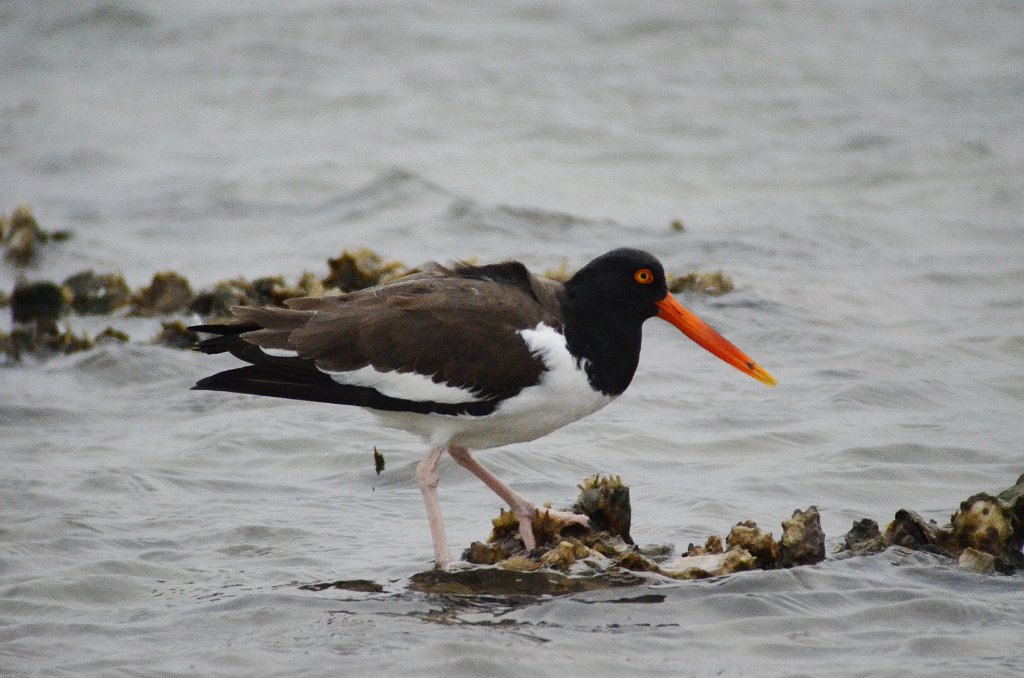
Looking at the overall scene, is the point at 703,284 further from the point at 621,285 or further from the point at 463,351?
the point at 463,351

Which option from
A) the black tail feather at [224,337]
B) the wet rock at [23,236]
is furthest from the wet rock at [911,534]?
the wet rock at [23,236]

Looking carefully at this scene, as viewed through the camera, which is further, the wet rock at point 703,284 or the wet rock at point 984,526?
the wet rock at point 703,284

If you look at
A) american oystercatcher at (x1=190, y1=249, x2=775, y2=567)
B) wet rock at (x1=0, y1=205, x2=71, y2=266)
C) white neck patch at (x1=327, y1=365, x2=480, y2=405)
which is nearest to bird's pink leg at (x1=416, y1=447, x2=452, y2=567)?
american oystercatcher at (x1=190, y1=249, x2=775, y2=567)

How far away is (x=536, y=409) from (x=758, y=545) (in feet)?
3.75

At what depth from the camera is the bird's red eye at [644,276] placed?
20.3 feet

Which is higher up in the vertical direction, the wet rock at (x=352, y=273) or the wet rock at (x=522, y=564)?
the wet rock at (x=352, y=273)

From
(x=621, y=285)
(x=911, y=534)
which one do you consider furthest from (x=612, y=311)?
(x=911, y=534)

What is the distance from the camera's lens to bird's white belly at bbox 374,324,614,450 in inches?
230

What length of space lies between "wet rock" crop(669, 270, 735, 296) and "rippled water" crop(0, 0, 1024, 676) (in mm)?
292

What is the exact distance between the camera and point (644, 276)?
6.20 metres

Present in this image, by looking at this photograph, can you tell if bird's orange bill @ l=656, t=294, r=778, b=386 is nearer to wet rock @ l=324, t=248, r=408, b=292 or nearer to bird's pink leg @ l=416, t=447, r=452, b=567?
bird's pink leg @ l=416, t=447, r=452, b=567

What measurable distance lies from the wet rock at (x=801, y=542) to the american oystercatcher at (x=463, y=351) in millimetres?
908

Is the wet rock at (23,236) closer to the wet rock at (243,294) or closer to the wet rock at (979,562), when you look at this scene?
the wet rock at (243,294)

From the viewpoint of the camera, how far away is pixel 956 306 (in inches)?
395
